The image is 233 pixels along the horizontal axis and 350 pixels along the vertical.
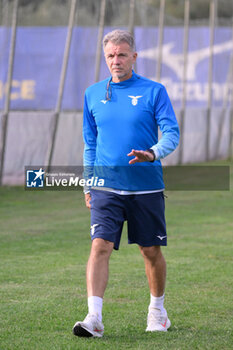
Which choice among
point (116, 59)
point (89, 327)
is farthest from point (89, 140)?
point (89, 327)

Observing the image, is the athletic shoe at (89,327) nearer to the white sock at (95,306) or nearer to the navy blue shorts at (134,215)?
the white sock at (95,306)

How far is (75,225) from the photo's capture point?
12906mm

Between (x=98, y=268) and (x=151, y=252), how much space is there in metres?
0.46

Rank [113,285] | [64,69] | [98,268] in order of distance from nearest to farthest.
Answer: [98,268], [113,285], [64,69]

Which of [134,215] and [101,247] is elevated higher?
[134,215]

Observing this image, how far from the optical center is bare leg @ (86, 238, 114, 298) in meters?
5.98

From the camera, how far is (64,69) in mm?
20156

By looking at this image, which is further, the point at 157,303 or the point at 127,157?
the point at 157,303

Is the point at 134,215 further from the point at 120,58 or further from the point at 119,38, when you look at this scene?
the point at 119,38

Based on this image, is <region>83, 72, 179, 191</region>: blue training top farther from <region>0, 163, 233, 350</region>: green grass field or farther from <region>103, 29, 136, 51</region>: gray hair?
<region>0, 163, 233, 350</region>: green grass field

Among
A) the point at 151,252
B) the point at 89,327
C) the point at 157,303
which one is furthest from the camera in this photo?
the point at 157,303

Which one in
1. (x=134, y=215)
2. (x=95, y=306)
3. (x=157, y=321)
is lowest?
(x=157, y=321)

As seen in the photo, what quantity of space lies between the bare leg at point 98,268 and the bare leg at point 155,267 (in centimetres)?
34

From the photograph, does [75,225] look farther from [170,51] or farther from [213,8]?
[213,8]
